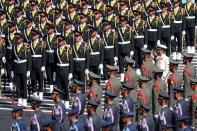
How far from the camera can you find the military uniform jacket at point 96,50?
2975 centimetres

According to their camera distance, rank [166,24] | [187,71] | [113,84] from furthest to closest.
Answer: [166,24] < [187,71] < [113,84]

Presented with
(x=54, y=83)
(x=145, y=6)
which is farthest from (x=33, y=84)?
(x=145, y=6)

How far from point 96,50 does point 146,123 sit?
786 cm

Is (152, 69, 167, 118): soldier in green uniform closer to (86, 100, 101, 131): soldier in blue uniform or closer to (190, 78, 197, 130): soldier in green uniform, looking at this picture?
(190, 78, 197, 130): soldier in green uniform

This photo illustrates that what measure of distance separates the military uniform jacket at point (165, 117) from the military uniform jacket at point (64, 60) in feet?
21.0

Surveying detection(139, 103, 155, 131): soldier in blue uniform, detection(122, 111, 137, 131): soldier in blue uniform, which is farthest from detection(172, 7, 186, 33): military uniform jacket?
detection(122, 111, 137, 131): soldier in blue uniform

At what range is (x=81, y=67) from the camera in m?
29.1

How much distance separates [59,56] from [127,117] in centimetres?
750

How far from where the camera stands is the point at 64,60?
28.9 m

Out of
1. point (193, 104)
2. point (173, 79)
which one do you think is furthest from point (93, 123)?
point (173, 79)

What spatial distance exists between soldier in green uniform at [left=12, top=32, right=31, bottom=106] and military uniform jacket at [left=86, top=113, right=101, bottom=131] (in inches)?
260

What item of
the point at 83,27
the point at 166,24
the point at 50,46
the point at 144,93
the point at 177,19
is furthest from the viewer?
the point at 177,19

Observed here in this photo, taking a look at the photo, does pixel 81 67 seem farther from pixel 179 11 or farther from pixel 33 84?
pixel 179 11

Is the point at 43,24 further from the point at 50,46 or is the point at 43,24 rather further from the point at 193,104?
the point at 193,104
